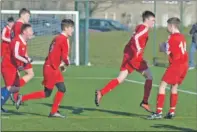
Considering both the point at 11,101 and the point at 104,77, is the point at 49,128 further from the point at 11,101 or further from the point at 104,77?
the point at 104,77

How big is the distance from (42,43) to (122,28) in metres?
15.8

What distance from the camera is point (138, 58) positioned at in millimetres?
12617

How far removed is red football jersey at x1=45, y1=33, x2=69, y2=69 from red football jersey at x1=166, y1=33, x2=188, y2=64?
167cm

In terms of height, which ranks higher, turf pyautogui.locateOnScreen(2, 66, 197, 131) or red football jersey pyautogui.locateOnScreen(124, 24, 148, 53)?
red football jersey pyautogui.locateOnScreen(124, 24, 148, 53)

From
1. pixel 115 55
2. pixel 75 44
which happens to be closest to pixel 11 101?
pixel 75 44

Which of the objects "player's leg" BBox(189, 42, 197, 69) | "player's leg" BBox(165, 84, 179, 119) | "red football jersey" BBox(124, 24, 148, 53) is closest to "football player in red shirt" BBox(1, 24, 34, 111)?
"red football jersey" BBox(124, 24, 148, 53)

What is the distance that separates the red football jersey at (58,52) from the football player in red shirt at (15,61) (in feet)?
1.71

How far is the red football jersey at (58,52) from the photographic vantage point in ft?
38.9

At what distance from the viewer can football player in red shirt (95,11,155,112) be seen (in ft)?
40.9

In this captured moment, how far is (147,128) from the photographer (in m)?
10.5

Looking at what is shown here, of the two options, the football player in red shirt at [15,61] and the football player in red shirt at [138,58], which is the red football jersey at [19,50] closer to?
the football player in red shirt at [15,61]

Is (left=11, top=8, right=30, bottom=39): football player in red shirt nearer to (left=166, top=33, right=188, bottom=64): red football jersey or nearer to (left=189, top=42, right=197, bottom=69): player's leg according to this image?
(left=166, top=33, right=188, bottom=64): red football jersey

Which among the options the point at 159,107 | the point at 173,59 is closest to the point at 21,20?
the point at 173,59

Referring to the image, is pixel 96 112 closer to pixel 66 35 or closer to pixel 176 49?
pixel 66 35
